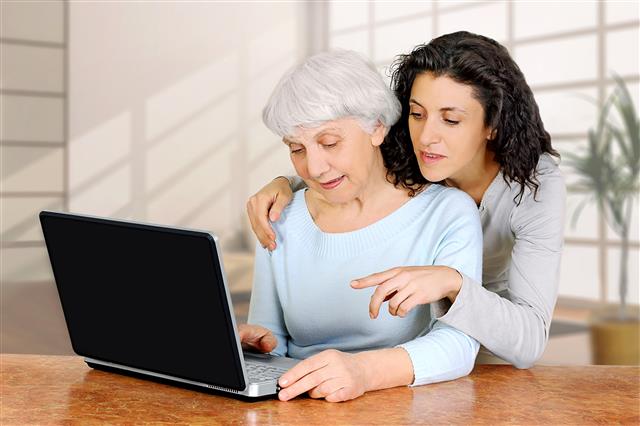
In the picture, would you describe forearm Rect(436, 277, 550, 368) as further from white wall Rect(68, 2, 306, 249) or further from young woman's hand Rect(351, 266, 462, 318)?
white wall Rect(68, 2, 306, 249)

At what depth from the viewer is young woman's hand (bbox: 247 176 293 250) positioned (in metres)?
2.05

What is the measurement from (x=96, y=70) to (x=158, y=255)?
4.46 meters

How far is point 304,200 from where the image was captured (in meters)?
2.13

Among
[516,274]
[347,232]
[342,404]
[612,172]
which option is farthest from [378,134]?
[612,172]

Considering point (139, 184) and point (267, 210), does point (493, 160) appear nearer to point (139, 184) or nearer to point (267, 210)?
point (267, 210)

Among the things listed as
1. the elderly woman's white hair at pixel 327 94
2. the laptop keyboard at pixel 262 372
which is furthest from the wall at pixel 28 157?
the laptop keyboard at pixel 262 372

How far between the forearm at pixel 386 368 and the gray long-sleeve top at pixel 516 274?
4.7 inches

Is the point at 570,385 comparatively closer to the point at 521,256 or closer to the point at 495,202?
the point at 521,256

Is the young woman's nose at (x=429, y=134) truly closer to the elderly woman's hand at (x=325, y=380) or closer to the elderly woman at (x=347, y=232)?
the elderly woman at (x=347, y=232)

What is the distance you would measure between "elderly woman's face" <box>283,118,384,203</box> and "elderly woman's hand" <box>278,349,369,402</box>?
458 mm

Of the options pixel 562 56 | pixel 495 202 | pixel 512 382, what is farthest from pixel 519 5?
pixel 512 382

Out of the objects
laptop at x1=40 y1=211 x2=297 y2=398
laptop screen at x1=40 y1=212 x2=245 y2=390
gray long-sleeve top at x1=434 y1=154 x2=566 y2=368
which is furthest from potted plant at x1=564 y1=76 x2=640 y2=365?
laptop screen at x1=40 y1=212 x2=245 y2=390

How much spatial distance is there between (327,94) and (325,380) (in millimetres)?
582

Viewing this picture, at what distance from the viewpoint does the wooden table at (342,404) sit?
4.72 ft
